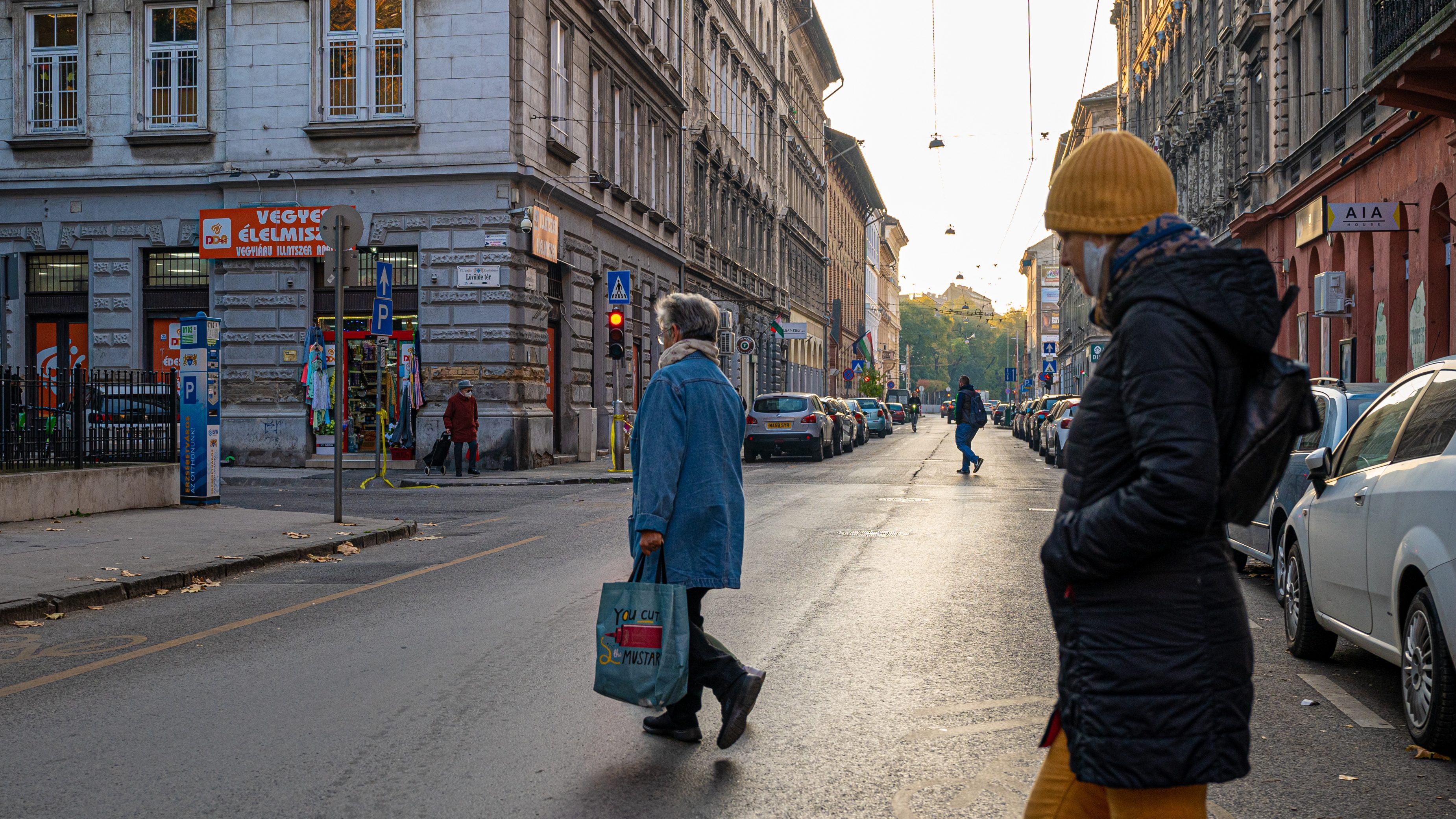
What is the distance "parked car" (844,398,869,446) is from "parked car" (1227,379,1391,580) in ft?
101

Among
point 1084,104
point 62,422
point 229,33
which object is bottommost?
point 62,422

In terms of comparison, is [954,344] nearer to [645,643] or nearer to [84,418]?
[84,418]

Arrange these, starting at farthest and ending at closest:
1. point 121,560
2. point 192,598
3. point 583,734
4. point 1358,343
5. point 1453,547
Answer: point 1358,343 < point 121,560 < point 192,598 < point 583,734 < point 1453,547

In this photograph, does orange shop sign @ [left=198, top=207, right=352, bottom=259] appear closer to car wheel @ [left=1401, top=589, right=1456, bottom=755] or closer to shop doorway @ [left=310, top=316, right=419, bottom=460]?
shop doorway @ [left=310, top=316, right=419, bottom=460]

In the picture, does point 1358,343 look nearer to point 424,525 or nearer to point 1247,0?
point 1247,0

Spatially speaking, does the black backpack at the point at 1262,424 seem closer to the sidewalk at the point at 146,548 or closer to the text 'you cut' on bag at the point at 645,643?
the text 'you cut' on bag at the point at 645,643

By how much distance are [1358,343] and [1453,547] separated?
20.6m

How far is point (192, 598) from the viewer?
29.9 ft

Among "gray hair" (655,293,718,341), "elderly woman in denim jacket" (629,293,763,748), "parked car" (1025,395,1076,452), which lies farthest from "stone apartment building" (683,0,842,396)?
"elderly woman in denim jacket" (629,293,763,748)

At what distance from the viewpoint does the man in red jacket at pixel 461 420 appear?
2234cm

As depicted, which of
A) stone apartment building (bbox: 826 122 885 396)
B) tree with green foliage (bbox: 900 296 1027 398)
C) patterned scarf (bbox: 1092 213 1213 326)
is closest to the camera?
patterned scarf (bbox: 1092 213 1213 326)

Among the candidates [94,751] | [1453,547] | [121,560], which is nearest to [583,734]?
[94,751]

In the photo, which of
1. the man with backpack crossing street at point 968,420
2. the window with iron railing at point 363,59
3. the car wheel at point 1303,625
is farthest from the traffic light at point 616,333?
the car wheel at point 1303,625

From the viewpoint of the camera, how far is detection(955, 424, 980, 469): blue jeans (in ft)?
80.0
